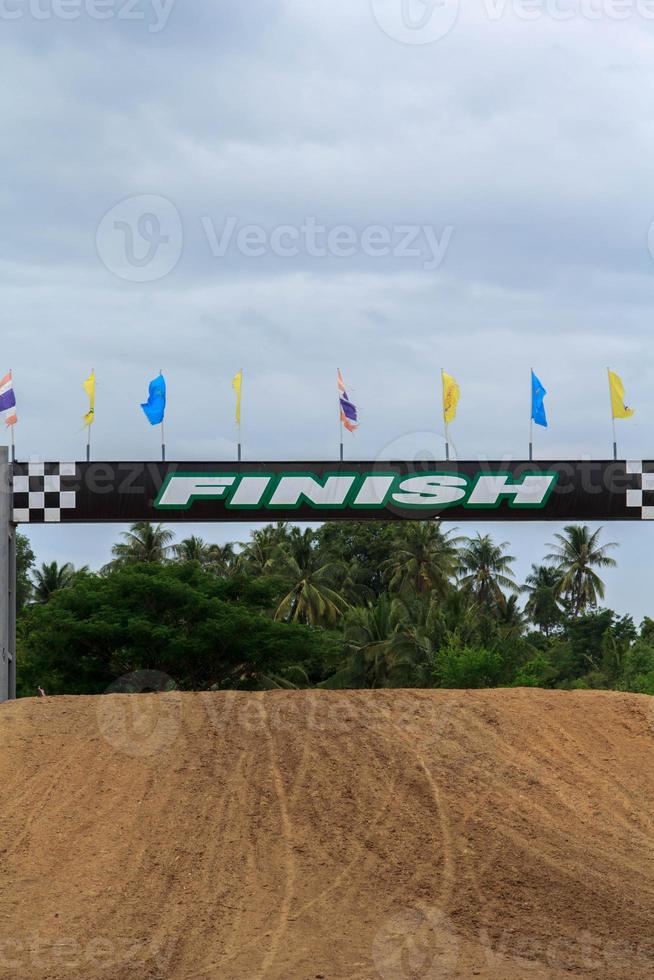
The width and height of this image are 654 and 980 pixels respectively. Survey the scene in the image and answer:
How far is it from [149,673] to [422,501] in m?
15.4

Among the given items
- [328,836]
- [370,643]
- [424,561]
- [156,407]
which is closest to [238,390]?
[156,407]

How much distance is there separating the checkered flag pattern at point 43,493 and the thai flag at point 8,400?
1450 millimetres

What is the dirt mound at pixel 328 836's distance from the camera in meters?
11.5

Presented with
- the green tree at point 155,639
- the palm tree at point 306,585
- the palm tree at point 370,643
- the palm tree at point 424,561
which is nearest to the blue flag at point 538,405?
the green tree at point 155,639

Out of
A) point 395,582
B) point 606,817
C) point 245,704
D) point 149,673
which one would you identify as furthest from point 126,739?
point 395,582

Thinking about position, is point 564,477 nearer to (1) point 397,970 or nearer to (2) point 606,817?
(2) point 606,817

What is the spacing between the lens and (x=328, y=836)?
15172 mm

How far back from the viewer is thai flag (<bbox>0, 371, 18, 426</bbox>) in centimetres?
2453

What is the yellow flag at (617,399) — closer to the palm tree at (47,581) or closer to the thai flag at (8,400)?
the thai flag at (8,400)

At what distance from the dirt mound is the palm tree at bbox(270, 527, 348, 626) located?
114ft

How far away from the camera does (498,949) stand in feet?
37.1

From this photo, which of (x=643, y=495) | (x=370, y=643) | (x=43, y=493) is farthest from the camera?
(x=370, y=643)

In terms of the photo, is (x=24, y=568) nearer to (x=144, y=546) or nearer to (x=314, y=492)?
(x=144, y=546)

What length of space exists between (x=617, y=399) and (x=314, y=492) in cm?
646
